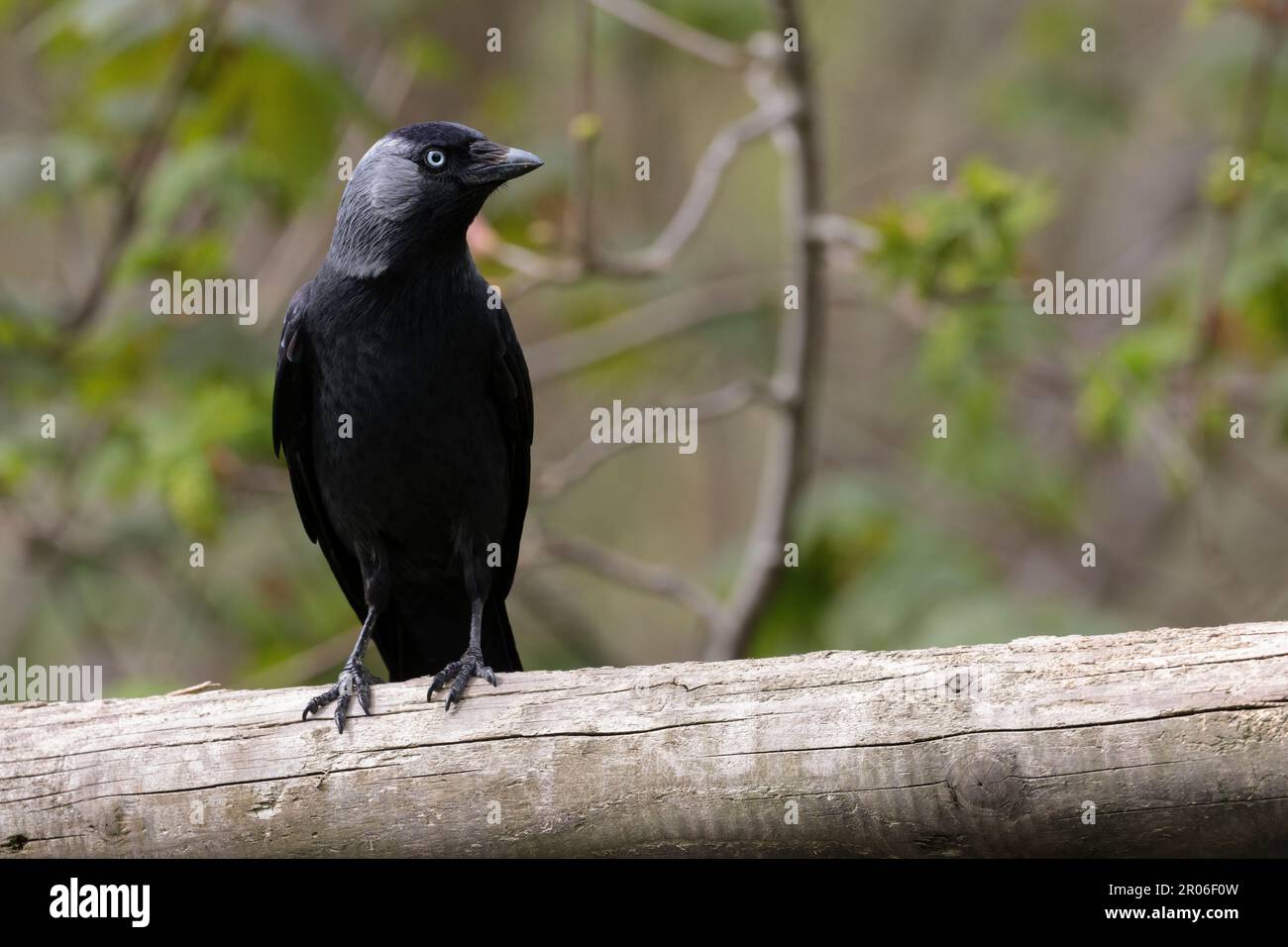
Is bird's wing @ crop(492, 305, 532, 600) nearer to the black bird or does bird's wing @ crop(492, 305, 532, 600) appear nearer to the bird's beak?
the black bird

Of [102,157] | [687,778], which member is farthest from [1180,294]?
[102,157]

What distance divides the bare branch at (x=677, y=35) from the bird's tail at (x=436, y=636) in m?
2.39

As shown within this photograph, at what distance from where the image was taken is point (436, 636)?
4.35 metres

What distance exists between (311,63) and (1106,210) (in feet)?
17.6

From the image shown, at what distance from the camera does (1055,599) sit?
5488 millimetres

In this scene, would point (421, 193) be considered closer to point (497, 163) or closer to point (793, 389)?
point (497, 163)

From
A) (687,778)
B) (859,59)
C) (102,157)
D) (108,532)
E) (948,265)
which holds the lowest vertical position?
(687,778)

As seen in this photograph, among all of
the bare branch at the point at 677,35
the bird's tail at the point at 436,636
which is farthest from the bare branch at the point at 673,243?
the bird's tail at the point at 436,636

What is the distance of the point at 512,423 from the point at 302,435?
648 mm

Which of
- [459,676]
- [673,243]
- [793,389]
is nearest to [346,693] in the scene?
[459,676]

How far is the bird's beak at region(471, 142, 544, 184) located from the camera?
12.7 ft

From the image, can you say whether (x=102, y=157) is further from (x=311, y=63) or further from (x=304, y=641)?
(x=304, y=641)

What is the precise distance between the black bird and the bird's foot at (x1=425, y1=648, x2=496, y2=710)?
0.30 meters

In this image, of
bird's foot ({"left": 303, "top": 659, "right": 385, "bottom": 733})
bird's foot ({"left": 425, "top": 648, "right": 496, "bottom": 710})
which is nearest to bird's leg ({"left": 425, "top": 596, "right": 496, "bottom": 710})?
bird's foot ({"left": 425, "top": 648, "right": 496, "bottom": 710})
